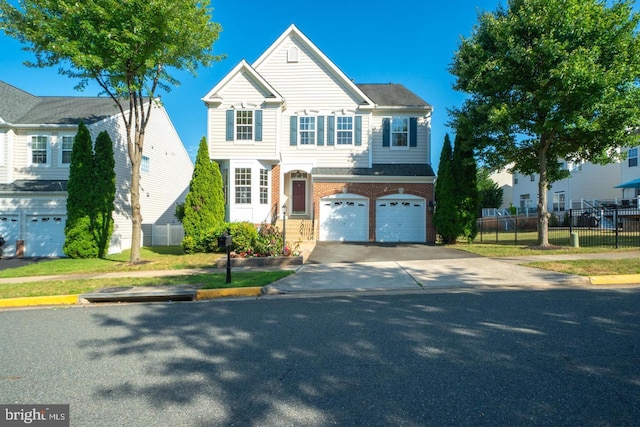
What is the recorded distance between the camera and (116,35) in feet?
37.3

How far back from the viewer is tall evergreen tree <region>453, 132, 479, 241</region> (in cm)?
1616

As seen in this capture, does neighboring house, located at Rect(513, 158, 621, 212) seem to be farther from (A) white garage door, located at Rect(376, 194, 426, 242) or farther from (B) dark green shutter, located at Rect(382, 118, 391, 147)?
(B) dark green shutter, located at Rect(382, 118, 391, 147)

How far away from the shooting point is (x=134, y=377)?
3.83 metres

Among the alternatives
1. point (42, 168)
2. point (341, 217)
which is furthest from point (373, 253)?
point (42, 168)

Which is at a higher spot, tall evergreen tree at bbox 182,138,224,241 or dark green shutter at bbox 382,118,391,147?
dark green shutter at bbox 382,118,391,147

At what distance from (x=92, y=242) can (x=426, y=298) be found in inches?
589

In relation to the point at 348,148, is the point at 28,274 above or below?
below

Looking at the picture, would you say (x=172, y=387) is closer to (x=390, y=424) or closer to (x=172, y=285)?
(x=390, y=424)

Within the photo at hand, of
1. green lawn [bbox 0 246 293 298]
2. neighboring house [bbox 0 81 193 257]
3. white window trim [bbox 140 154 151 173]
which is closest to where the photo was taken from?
green lawn [bbox 0 246 293 298]

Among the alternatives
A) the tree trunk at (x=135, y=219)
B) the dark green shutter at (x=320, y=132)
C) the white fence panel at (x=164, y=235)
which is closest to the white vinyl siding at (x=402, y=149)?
the dark green shutter at (x=320, y=132)

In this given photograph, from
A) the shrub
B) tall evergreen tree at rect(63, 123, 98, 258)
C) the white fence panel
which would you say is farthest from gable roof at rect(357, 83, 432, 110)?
tall evergreen tree at rect(63, 123, 98, 258)

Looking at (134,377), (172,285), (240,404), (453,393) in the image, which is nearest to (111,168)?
(172,285)

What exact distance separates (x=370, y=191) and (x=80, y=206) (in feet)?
43.6

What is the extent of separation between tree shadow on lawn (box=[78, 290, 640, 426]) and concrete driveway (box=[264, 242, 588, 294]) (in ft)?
5.54
